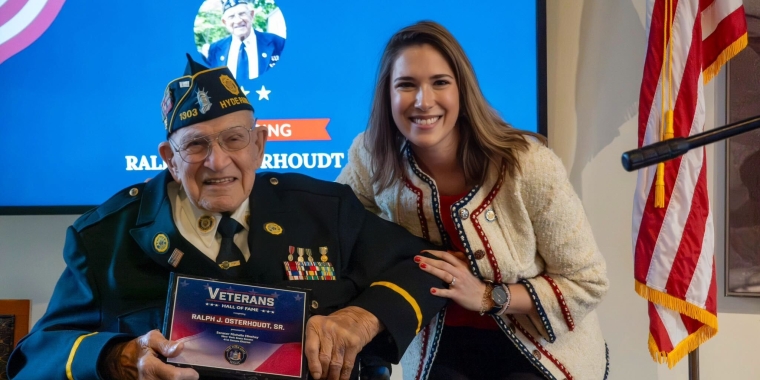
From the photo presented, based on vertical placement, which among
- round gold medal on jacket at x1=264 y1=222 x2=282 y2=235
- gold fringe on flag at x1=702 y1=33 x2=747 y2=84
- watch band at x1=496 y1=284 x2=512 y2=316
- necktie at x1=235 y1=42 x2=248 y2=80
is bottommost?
watch band at x1=496 y1=284 x2=512 y2=316

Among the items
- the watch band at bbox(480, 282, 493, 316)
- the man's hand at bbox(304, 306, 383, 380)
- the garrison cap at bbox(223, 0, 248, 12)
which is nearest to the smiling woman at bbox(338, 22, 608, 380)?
the watch band at bbox(480, 282, 493, 316)

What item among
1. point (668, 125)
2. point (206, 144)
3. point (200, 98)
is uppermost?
point (668, 125)

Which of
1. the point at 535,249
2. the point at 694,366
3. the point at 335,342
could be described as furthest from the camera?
the point at 694,366

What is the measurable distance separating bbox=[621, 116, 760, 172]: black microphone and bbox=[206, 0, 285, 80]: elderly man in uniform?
2005 mm

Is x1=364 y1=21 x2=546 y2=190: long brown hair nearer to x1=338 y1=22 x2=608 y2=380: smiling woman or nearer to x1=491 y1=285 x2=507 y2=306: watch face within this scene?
x1=338 y1=22 x2=608 y2=380: smiling woman

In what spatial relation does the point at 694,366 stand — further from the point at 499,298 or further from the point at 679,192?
the point at 499,298

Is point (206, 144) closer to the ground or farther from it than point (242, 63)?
closer to the ground

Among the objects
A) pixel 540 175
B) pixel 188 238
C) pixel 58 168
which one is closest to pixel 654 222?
pixel 540 175

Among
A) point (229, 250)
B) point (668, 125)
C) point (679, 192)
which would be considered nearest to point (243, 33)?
point (229, 250)

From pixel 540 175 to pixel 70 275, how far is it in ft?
3.88

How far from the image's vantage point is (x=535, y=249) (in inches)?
76.9

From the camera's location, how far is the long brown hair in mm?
1906

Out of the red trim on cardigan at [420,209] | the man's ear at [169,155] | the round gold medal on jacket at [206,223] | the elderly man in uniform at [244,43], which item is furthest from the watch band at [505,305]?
the elderly man in uniform at [244,43]

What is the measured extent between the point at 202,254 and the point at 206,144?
0.81ft
